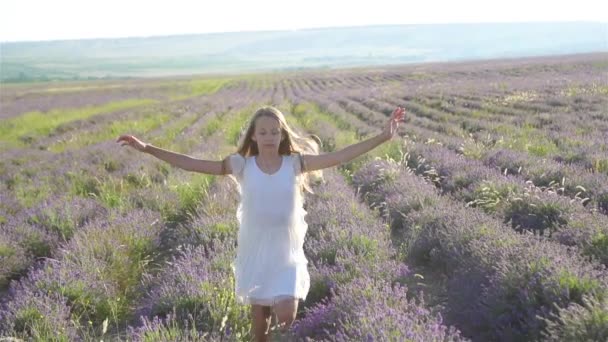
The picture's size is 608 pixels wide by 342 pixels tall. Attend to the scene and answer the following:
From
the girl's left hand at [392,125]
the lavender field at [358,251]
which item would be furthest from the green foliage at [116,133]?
the girl's left hand at [392,125]

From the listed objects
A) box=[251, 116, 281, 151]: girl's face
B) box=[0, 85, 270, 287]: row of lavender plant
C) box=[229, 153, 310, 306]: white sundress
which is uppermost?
box=[251, 116, 281, 151]: girl's face

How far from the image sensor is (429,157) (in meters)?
8.60

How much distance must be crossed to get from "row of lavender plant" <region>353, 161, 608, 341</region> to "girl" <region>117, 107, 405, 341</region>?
3.92 ft

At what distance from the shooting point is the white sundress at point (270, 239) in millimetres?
3068

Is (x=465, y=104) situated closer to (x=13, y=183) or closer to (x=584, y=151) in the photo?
(x=584, y=151)

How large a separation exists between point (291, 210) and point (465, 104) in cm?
1586

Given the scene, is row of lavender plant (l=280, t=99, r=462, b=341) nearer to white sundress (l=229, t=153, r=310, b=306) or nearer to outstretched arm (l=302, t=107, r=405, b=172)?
white sundress (l=229, t=153, r=310, b=306)

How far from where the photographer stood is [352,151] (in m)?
3.21

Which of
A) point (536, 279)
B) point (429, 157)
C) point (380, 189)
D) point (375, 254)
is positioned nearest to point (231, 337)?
point (375, 254)

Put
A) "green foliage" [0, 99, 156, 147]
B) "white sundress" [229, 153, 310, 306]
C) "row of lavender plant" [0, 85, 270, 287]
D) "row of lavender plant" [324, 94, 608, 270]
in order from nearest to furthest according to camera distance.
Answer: "white sundress" [229, 153, 310, 306], "row of lavender plant" [324, 94, 608, 270], "row of lavender plant" [0, 85, 270, 287], "green foliage" [0, 99, 156, 147]

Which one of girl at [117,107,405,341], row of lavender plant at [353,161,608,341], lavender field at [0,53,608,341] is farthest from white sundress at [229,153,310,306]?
row of lavender plant at [353,161,608,341]

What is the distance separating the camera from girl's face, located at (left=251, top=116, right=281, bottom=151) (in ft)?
10.3

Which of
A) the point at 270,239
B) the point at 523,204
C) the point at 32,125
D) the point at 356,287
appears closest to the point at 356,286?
the point at 356,287

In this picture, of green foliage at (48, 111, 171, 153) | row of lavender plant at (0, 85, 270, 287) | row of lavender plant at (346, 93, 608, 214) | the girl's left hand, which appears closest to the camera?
the girl's left hand
